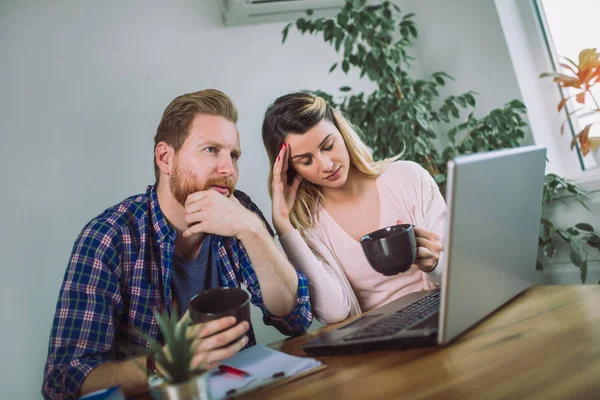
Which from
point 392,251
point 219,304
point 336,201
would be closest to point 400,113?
point 336,201

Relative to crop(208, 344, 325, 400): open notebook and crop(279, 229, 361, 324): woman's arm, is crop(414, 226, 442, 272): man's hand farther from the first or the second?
crop(208, 344, 325, 400): open notebook

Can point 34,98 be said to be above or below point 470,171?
above

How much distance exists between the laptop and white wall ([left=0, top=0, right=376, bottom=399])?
46.9 inches

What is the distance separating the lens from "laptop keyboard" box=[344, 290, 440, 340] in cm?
75

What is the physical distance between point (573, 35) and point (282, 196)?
161 centimetres

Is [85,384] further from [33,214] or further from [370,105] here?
[370,105]

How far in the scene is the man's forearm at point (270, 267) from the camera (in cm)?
114

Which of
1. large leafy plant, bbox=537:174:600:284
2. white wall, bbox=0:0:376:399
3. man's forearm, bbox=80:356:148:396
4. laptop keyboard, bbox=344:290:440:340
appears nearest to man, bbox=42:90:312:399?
man's forearm, bbox=80:356:148:396

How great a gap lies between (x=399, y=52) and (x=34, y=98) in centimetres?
148

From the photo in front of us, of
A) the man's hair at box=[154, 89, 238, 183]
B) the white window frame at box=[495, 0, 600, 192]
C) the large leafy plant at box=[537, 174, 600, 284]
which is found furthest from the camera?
the white window frame at box=[495, 0, 600, 192]

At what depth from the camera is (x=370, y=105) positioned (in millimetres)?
2076

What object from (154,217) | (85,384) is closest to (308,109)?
(154,217)

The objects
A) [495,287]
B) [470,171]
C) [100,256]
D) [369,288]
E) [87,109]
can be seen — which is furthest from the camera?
[87,109]

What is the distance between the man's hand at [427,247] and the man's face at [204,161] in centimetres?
54
